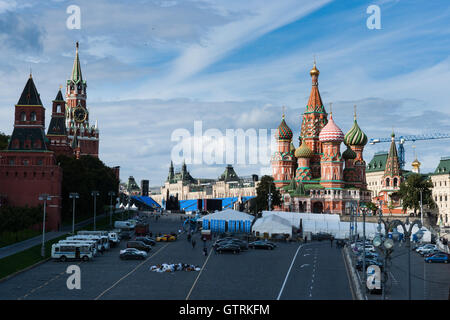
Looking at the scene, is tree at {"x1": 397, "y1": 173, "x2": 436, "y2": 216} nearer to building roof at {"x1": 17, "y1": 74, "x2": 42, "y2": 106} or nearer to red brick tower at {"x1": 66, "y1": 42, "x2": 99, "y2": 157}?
building roof at {"x1": 17, "y1": 74, "x2": 42, "y2": 106}

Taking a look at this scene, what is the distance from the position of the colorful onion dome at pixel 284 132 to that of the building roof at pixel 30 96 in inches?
2545

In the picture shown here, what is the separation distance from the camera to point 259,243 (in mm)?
77188

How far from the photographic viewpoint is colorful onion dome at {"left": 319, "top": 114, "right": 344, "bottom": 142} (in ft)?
452

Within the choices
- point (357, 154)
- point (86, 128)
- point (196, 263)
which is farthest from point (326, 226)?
point (86, 128)

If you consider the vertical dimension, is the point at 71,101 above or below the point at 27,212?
above

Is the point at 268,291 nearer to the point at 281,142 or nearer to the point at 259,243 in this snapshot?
the point at 259,243

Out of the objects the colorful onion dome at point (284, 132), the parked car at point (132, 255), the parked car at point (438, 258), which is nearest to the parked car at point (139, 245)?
the parked car at point (132, 255)

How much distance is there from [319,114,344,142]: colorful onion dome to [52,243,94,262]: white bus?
84.2 m

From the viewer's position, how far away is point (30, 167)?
94.7m

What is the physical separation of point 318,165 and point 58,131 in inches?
2347

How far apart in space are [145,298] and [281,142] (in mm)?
110096

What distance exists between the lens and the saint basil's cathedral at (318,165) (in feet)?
454

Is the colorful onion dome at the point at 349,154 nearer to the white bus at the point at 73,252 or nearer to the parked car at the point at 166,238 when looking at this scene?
the parked car at the point at 166,238

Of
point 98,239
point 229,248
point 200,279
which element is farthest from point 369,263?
point 98,239
